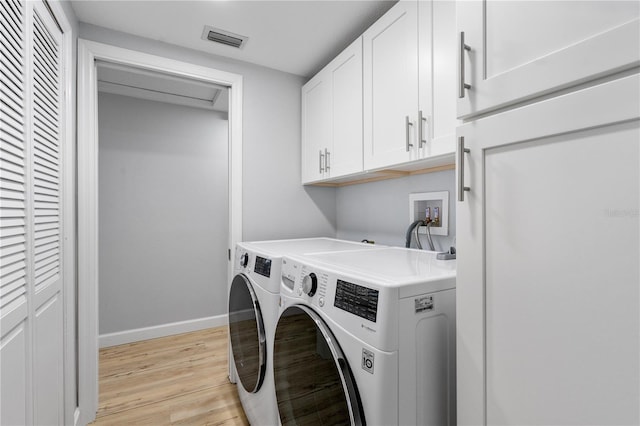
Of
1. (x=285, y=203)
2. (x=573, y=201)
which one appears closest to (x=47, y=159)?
(x=285, y=203)

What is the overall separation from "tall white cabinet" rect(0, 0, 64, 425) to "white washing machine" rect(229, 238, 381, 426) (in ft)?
2.71

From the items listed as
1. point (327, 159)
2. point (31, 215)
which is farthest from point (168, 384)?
point (327, 159)

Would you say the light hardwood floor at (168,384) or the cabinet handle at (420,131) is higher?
the cabinet handle at (420,131)

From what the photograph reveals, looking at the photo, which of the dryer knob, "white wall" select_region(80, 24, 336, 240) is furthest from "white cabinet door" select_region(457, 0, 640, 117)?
"white wall" select_region(80, 24, 336, 240)

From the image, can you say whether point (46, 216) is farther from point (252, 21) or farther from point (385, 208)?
point (385, 208)

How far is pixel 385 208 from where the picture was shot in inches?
79.8

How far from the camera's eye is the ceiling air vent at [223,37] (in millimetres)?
1859

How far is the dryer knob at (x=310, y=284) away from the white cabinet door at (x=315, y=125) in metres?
1.12

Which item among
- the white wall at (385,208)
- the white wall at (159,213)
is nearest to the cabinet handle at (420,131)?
the white wall at (385,208)

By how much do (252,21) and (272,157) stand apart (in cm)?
87

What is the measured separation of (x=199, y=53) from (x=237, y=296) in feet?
5.26

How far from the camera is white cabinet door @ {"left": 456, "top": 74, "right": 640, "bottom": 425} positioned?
543 mm

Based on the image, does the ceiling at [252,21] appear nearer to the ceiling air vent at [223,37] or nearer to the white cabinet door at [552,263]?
the ceiling air vent at [223,37]

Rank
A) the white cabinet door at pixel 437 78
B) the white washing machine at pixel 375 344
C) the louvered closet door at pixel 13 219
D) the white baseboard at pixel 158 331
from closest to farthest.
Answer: the white washing machine at pixel 375 344
the louvered closet door at pixel 13 219
the white cabinet door at pixel 437 78
the white baseboard at pixel 158 331
